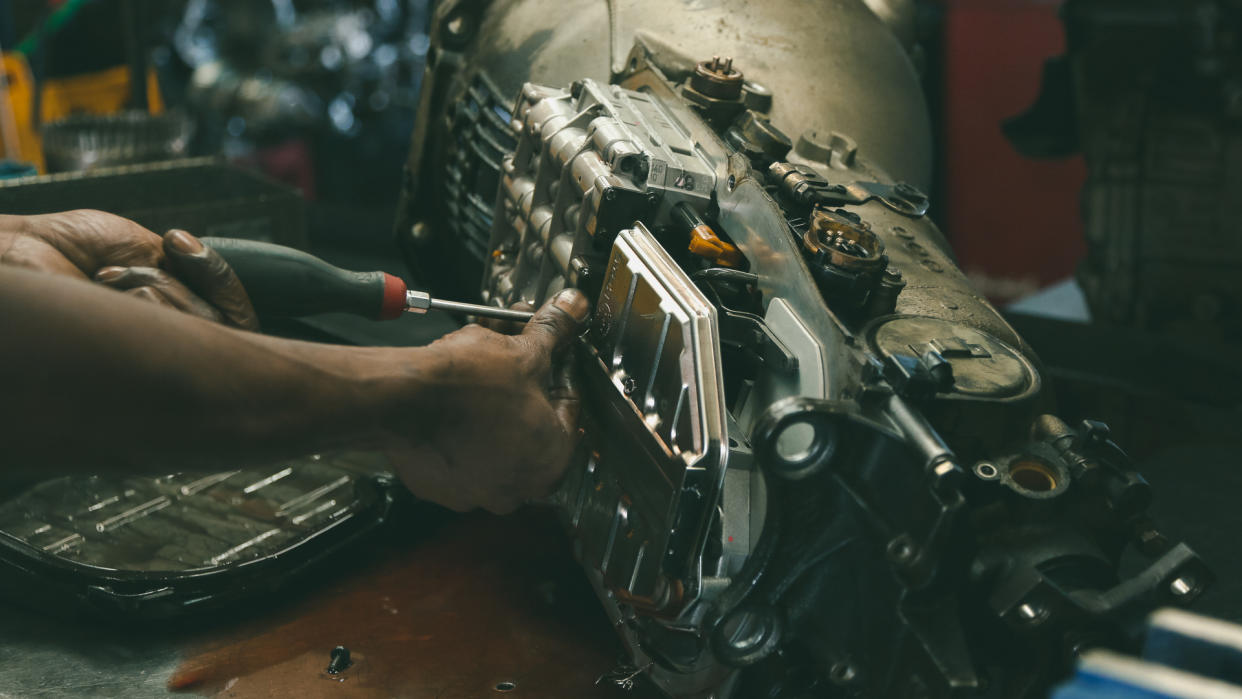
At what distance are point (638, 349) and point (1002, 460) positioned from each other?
13.3 inches

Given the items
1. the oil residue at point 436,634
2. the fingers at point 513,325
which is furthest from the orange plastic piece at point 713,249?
the oil residue at point 436,634

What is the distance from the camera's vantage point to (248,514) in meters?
1.35

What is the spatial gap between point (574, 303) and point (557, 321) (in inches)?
1.2

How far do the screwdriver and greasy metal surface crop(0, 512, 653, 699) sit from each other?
0.36m

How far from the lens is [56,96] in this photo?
328cm

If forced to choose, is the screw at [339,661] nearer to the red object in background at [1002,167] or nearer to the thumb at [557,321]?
the thumb at [557,321]

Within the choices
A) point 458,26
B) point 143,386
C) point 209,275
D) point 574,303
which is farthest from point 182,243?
point 458,26

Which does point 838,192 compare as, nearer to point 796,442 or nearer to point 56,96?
point 796,442

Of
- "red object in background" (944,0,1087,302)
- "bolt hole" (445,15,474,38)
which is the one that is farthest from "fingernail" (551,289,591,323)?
"red object in background" (944,0,1087,302)

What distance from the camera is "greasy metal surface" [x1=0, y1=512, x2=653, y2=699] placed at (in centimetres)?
107

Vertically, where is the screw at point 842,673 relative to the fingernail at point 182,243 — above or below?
below

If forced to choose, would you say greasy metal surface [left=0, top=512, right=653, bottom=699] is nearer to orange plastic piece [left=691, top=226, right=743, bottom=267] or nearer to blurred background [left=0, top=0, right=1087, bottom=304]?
orange plastic piece [left=691, top=226, right=743, bottom=267]

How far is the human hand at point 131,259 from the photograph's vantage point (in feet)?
3.05

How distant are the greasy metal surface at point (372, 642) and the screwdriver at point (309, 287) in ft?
1.20
